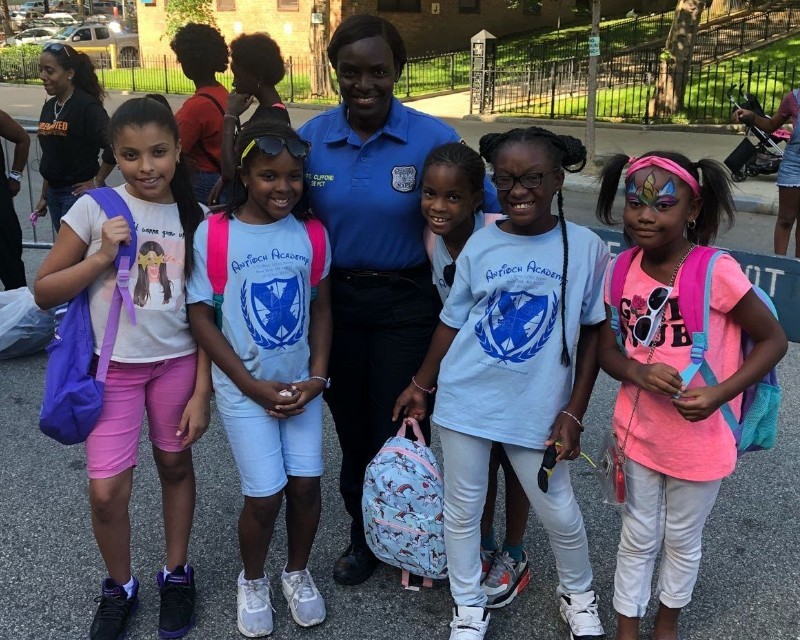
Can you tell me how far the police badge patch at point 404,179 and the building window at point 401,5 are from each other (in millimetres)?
26150

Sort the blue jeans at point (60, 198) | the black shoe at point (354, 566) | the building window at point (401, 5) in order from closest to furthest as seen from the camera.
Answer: the black shoe at point (354, 566)
the blue jeans at point (60, 198)
the building window at point (401, 5)

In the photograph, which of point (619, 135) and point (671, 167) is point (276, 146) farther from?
point (619, 135)

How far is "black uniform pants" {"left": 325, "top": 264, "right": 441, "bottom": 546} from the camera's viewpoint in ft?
9.19

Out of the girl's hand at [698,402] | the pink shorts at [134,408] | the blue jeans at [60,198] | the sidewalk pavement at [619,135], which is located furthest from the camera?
the sidewalk pavement at [619,135]

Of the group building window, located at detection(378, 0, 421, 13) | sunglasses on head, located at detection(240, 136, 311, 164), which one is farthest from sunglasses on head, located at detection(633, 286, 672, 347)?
building window, located at detection(378, 0, 421, 13)

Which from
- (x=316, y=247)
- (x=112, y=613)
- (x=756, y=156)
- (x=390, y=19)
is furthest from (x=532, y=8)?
(x=112, y=613)

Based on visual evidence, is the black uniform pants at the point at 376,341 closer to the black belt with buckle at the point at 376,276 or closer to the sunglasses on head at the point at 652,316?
the black belt with buckle at the point at 376,276

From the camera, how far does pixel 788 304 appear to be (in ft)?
16.1

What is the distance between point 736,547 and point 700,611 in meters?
0.50

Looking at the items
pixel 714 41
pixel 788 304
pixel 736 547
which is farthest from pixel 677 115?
pixel 736 547

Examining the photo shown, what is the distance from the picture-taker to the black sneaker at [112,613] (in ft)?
8.68

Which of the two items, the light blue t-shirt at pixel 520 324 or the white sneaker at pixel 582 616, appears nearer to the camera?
the light blue t-shirt at pixel 520 324

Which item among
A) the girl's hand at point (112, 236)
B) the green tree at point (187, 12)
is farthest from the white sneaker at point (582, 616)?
the green tree at point (187, 12)

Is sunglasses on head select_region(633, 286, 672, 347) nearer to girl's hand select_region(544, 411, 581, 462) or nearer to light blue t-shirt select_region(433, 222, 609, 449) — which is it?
light blue t-shirt select_region(433, 222, 609, 449)
